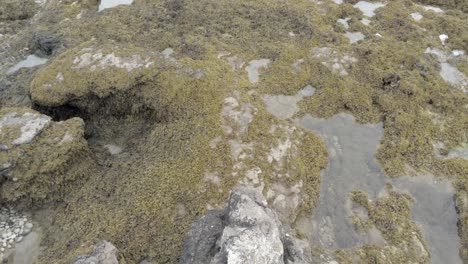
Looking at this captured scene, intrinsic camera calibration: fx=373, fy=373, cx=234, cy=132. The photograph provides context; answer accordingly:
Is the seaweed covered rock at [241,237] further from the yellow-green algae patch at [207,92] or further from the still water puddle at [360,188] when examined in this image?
the still water puddle at [360,188]

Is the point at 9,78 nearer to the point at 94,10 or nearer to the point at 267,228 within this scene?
the point at 94,10

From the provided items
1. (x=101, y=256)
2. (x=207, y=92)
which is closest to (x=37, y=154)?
(x=101, y=256)

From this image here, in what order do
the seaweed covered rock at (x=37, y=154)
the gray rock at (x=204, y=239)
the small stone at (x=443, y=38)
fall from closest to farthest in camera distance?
the gray rock at (x=204, y=239) → the seaweed covered rock at (x=37, y=154) → the small stone at (x=443, y=38)

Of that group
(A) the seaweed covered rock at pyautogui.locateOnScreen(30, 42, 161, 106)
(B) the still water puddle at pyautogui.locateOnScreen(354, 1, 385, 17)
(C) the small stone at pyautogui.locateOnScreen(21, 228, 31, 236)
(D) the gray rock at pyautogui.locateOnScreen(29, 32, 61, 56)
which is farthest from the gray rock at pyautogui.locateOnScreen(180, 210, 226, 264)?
(B) the still water puddle at pyautogui.locateOnScreen(354, 1, 385, 17)

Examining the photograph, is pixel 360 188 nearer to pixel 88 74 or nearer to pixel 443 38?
pixel 443 38

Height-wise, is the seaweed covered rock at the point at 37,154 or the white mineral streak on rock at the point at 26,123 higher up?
the white mineral streak on rock at the point at 26,123

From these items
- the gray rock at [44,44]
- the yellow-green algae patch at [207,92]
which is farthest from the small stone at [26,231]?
the gray rock at [44,44]
